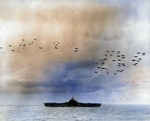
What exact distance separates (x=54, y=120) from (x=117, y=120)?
99.1ft

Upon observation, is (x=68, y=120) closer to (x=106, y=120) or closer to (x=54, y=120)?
(x=54, y=120)

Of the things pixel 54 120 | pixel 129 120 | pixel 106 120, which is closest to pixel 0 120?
pixel 54 120

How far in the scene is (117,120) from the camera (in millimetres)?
125500

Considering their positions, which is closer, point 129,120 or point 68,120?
point 68,120

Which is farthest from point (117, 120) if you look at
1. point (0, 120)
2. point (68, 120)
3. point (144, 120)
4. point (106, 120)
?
point (0, 120)

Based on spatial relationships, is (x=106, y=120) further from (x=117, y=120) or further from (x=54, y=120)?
(x=54, y=120)

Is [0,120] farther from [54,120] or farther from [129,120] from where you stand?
[129,120]

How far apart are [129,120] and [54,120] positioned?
3766 cm

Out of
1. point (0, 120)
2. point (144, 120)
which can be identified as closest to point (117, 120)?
point (144, 120)

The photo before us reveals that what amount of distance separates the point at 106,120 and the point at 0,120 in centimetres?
5091

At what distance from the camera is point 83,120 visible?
122188 mm

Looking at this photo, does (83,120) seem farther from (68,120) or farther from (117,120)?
(117,120)

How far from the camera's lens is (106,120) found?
124 m

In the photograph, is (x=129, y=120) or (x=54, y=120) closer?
(x=54, y=120)
